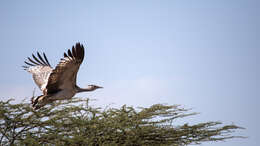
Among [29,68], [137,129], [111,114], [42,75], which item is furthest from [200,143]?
[29,68]

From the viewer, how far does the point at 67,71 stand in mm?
9648

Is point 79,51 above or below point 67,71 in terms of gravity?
above

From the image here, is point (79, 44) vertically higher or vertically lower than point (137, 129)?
higher

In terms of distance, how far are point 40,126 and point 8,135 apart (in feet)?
2.77

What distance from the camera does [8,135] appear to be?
10203mm

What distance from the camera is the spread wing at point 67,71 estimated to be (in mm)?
9342

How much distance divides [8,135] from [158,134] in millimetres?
4137

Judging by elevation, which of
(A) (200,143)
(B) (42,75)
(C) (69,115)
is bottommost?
(A) (200,143)

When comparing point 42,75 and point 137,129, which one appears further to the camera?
point 42,75

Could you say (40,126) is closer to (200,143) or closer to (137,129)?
(137,129)

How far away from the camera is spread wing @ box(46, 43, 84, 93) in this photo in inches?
368

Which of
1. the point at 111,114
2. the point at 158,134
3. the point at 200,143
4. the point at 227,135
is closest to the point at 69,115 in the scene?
the point at 111,114

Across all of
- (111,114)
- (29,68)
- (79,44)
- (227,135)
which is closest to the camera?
(79,44)

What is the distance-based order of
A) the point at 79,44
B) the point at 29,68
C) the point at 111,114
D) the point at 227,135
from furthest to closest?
1. the point at 29,68
2. the point at 227,135
3. the point at 111,114
4. the point at 79,44
